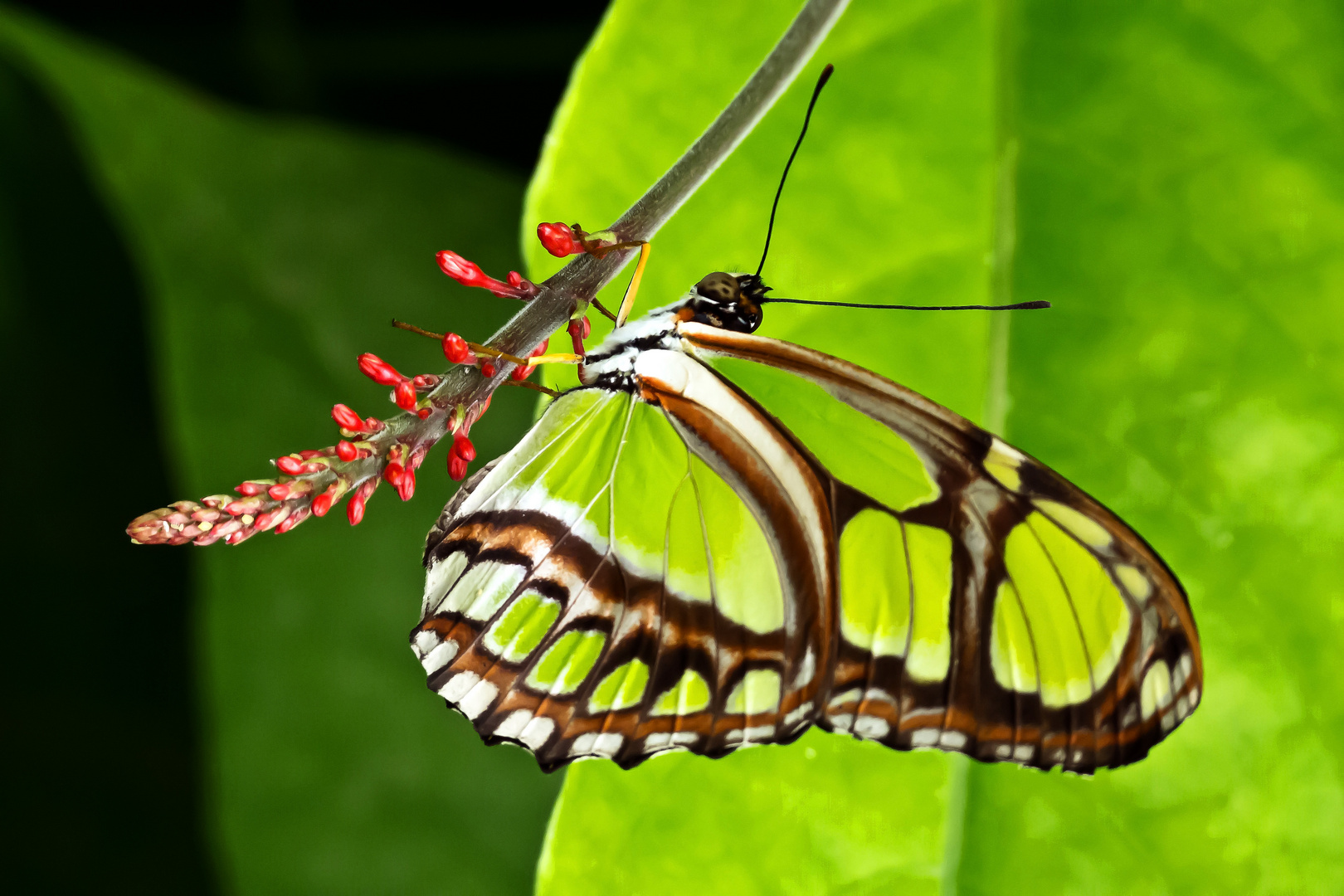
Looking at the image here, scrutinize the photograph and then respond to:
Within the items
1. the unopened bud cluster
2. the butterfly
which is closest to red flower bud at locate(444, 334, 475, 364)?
the unopened bud cluster

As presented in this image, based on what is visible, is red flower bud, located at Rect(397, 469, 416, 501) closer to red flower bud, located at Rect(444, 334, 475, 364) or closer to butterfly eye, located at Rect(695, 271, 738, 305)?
red flower bud, located at Rect(444, 334, 475, 364)

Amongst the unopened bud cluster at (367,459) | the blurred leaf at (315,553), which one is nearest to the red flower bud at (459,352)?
the unopened bud cluster at (367,459)

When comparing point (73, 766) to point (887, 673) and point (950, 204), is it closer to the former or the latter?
point (887, 673)

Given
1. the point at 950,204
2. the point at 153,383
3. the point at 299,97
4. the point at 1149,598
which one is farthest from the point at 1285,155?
the point at 153,383

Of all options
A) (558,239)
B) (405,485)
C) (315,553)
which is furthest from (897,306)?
(315,553)

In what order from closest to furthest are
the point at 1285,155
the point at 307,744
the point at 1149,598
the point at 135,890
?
the point at 1149,598
the point at 1285,155
the point at 307,744
the point at 135,890

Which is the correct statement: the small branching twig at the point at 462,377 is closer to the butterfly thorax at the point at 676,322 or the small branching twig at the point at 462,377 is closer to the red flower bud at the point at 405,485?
the red flower bud at the point at 405,485
